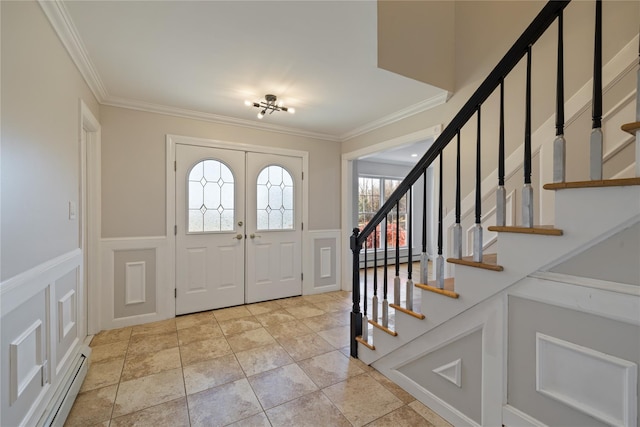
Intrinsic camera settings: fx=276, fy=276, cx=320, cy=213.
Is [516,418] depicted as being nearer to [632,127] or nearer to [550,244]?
[550,244]

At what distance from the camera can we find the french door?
325 cm

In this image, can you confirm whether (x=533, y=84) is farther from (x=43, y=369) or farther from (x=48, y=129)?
(x=43, y=369)

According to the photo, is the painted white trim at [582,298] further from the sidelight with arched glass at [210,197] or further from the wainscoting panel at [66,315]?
the sidelight with arched glass at [210,197]

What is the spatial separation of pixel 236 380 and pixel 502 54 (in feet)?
11.1

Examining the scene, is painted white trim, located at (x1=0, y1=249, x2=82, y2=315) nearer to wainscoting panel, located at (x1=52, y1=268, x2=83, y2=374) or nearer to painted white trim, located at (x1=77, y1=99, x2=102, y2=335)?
wainscoting panel, located at (x1=52, y1=268, x2=83, y2=374)

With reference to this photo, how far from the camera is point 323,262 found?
4176 mm

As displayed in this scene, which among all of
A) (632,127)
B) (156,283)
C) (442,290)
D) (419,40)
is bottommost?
(156,283)

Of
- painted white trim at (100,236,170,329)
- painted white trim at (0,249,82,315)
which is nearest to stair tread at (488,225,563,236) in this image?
painted white trim at (0,249,82,315)

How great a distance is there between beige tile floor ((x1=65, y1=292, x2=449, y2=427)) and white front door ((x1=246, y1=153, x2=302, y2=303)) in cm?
77

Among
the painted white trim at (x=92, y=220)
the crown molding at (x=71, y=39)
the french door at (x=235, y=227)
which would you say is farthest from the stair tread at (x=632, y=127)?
the painted white trim at (x=92, y=220)

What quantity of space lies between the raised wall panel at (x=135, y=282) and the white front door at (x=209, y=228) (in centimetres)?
34

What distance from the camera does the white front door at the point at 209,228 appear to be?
322 cm

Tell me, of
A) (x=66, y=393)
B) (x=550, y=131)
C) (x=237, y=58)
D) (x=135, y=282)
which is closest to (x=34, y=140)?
(x=237, y=58)

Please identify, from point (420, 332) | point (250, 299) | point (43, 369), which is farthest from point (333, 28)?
point (250, 299)
